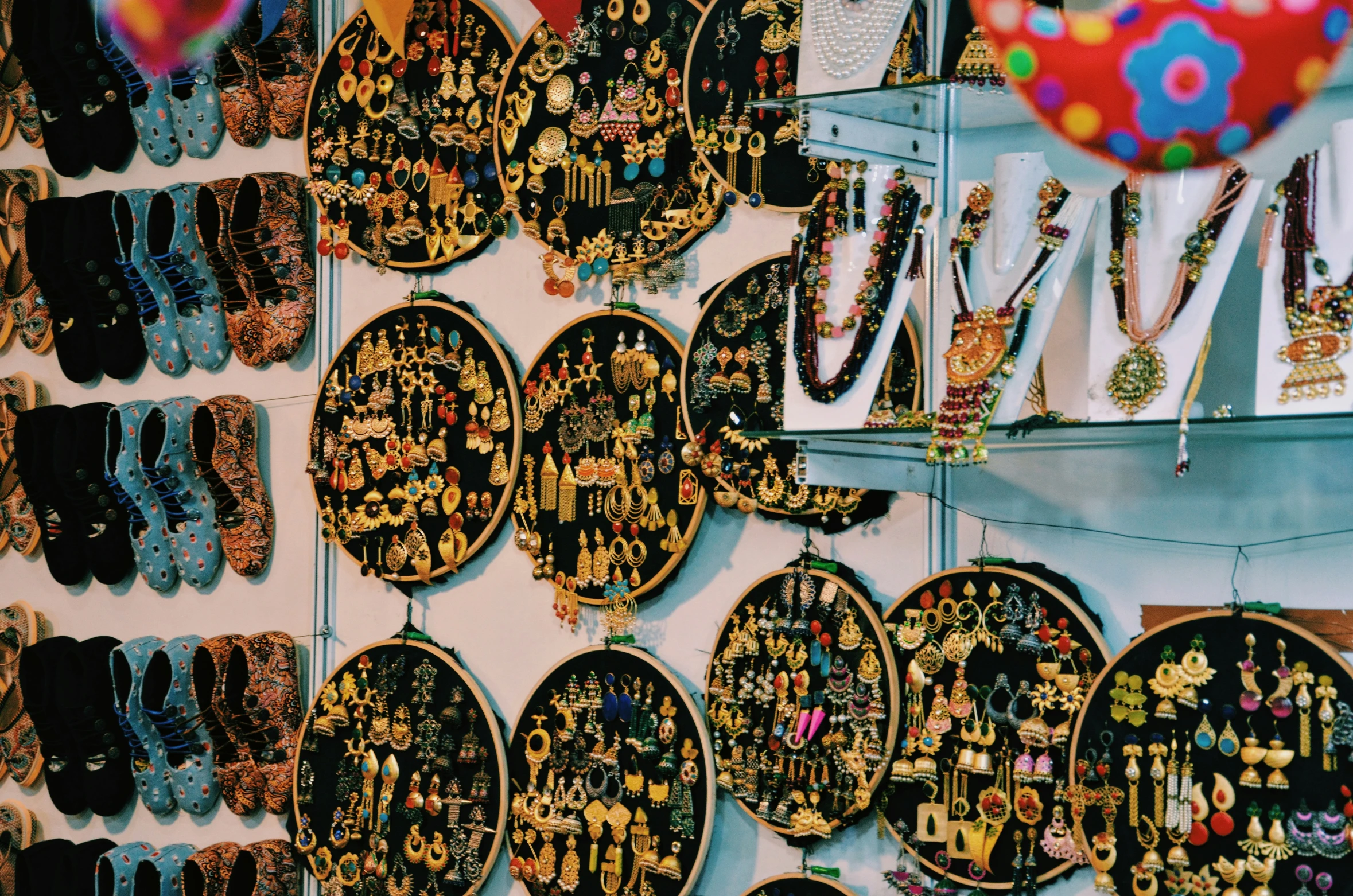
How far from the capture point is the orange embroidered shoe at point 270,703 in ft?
9.36

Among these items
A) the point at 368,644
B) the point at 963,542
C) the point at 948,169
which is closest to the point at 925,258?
the point at 948,169

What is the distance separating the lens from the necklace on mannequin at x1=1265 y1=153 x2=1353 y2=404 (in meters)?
1.59

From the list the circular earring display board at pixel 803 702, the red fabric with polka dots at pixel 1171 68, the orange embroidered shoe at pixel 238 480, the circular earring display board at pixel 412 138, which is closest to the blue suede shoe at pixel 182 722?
the orange embroidered shoe at pixel 238 480

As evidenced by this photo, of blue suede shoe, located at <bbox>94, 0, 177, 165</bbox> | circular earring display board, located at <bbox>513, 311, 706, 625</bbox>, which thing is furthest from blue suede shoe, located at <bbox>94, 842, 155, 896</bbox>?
blue suede shoe, located at <bbox>94, 0, 177, 165</bbox>

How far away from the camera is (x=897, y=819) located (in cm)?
212

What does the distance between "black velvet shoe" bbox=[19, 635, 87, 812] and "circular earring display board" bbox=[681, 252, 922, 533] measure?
5.40 feet

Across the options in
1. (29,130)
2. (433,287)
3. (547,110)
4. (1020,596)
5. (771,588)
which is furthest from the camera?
(29,130)

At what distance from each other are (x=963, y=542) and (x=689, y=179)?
80 centimetres

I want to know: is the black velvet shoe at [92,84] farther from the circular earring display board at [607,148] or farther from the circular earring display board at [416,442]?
the circular earring display board at [607,148]

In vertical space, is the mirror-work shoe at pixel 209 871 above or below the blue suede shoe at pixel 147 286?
below

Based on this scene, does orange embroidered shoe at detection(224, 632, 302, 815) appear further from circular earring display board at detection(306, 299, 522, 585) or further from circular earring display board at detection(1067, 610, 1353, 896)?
circular earring display board at detection(1067, 610, 1353, 896)

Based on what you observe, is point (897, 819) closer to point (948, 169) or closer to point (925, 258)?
point (925, 258)

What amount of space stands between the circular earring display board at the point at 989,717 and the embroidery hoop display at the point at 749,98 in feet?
2.35

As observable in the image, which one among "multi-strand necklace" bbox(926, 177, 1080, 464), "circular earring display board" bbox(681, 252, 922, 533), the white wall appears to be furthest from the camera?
"circular earring display board" bbox(681, 252, 922, 533)
